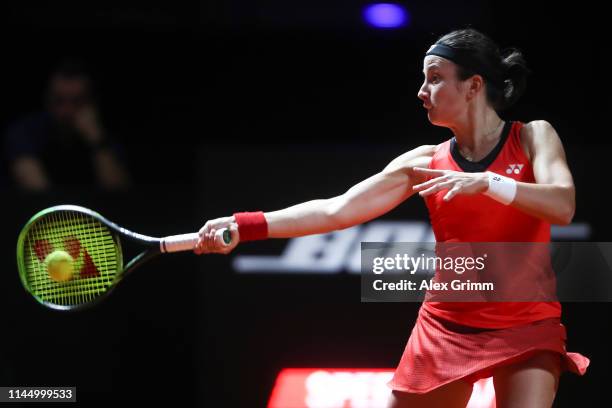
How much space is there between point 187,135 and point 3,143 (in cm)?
95

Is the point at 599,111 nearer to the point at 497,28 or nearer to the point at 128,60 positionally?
the point at 497,28

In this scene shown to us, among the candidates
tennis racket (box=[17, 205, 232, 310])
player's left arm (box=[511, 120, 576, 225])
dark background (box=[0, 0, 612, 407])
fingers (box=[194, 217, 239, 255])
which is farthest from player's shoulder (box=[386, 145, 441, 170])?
dark background (box=[0, 0, 612, 407])

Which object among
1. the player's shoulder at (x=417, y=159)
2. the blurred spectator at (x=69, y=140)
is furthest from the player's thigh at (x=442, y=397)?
the blurred spectator at (x=69, y=140)

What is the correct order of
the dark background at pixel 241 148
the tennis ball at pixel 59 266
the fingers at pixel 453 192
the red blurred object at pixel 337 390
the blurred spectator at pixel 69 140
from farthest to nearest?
the blurred spectator at pixel 69 140 < the dark background at pixel 241 148 < the red blurred object at pixel 337 390 < the tennis ball at pixel 59 266 < the fingers at pixel 453 192

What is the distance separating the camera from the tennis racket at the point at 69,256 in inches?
143

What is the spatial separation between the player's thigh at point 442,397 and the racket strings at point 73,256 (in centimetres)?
113

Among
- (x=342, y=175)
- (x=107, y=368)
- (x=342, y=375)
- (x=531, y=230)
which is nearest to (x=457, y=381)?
(x=531, y=230)

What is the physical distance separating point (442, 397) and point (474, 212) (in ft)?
1.92

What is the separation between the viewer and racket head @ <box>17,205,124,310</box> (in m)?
3.66

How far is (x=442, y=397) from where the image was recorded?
3.23 m

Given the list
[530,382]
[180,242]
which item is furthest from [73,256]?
[530,382]

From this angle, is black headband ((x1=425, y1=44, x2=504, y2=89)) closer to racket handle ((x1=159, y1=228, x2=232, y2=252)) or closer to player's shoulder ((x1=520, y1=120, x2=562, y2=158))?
player's shoulder ((x1=520, y1=120, x2=562, y2=158))

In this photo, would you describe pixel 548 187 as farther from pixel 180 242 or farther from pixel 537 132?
pixel 180 242

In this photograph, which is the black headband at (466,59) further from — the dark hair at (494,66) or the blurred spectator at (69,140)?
the blurred spectator at (69,140)
